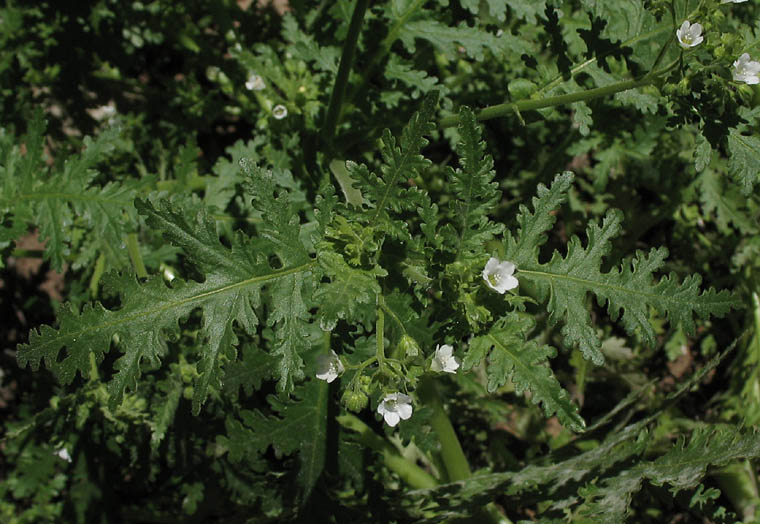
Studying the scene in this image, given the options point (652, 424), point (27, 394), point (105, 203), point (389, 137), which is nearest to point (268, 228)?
point (389, 137)

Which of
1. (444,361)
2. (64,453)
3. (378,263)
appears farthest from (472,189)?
(64,453)

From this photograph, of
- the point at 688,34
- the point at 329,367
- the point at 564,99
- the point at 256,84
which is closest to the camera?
the point at 688,34

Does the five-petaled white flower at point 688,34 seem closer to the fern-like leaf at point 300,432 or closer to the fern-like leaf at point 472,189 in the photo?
the fern-like leaf at point 472,189

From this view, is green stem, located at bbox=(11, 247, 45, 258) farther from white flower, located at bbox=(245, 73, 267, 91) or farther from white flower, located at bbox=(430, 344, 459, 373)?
white flower, located at bbox=(430, 344, 459, 373)

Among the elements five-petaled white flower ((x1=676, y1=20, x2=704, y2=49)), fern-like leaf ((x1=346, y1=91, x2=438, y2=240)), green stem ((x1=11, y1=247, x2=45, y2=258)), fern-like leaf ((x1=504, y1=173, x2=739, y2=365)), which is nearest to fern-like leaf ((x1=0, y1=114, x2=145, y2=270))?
green stem ((x1=11, y1=247, x2=45, y2=258))

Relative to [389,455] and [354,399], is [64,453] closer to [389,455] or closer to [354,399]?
[389,455]

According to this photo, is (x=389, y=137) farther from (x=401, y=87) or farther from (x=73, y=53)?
(x=73, y=53)

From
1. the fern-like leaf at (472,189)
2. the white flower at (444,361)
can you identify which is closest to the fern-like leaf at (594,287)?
the fern-like leaf at (472,189)
